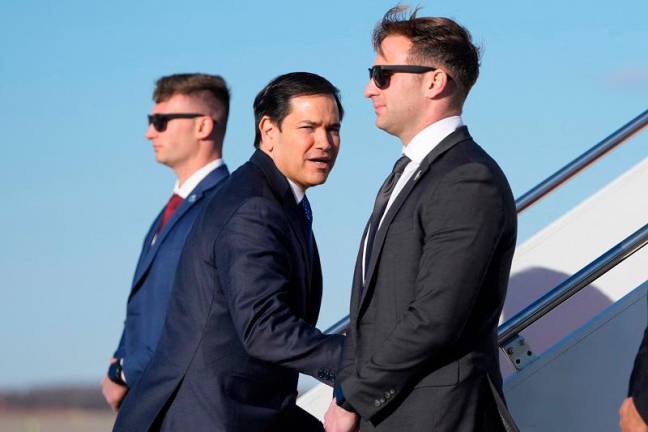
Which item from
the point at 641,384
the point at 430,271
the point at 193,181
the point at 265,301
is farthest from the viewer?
the point at 193,181

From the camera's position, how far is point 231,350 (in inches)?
196

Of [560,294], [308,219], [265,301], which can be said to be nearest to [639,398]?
[560,294]

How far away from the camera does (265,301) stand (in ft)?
15.8

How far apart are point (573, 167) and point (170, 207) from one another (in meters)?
2.03

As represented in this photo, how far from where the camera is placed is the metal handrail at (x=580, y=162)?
6871 millimetres

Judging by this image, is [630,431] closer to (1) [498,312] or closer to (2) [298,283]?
(1) [498,312]

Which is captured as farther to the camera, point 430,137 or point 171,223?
point 171,223

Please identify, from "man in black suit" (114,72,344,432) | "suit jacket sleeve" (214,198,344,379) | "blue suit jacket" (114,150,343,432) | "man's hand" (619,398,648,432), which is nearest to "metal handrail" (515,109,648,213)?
"man in black suit" (114,72,344,432)

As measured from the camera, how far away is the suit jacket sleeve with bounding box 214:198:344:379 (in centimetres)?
482

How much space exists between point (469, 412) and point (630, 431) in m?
0.46

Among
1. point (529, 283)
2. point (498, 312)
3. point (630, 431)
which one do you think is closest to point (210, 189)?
point (529, 283)

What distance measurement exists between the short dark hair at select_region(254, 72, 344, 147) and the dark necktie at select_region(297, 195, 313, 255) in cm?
31

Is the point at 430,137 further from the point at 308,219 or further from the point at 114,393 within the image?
the point at 114,393

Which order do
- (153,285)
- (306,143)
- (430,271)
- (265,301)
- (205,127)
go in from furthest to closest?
(205,127), (153,285), (306,143), (265,301), (430,271)
